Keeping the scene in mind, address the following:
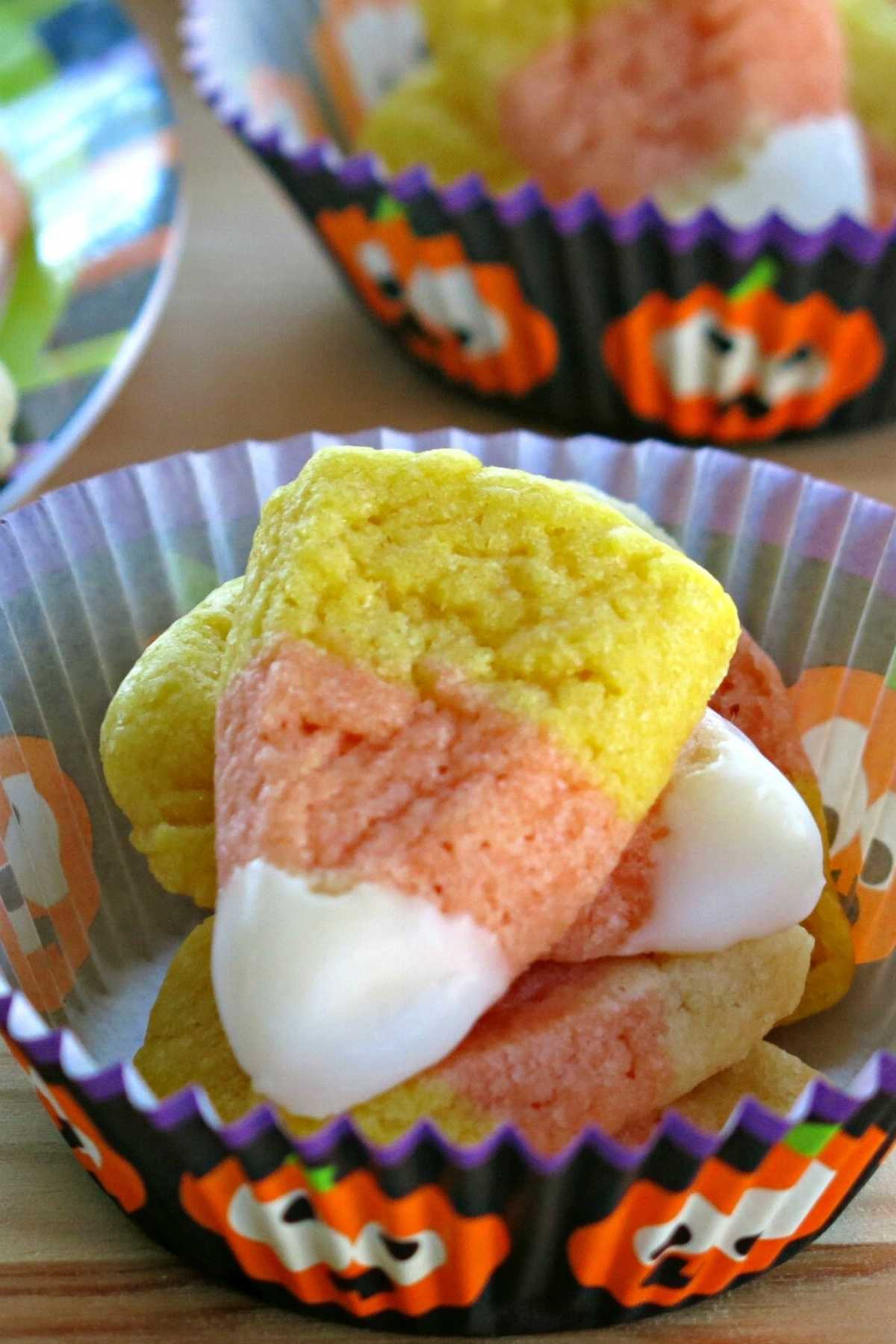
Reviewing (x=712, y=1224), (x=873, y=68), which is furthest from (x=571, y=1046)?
(x=873, y=68)

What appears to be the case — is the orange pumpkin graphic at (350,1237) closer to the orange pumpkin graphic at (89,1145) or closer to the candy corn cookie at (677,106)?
the orange pumpkin graphic at (89,1145)

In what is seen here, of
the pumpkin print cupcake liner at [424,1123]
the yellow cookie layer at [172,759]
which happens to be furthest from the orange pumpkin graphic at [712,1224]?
the yellow cookie layer at [172,759]

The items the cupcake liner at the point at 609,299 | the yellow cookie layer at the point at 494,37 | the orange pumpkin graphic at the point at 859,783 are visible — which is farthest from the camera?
the yellow cookie layer at the point at 494,37

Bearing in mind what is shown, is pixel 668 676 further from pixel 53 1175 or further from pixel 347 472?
pixel 53 1175

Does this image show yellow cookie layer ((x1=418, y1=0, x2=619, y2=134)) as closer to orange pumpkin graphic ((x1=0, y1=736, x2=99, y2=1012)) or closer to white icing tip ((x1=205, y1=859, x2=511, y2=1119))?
orange pumpkin graphic ((x1=0, y1=736, x2=99, y2=1012))

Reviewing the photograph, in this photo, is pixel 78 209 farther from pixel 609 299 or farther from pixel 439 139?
pixel 609 299

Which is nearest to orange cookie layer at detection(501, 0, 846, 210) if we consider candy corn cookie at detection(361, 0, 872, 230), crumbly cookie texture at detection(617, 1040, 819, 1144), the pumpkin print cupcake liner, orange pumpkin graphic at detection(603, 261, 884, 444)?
candy corn cookie at detection(361, 0, 872, 230)

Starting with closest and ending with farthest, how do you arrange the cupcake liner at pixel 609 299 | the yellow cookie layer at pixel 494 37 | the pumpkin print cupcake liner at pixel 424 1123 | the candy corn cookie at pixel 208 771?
1. the pumpkin print cupcake liner at pixel 424 1123
2. the candy corn cookie at pixel 208 771
3. the cupcake liner at pixel 609 299
4. the yellow cookie layer at pixel 494 37
